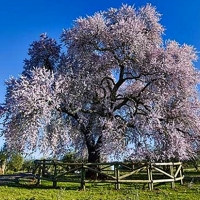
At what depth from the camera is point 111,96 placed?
27.7m

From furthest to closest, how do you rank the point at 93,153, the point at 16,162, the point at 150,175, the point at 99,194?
the point at 16,162 → the point at 93,153 → the point at 150,175 → the point at 99,194

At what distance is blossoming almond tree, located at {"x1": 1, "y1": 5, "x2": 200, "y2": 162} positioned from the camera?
23234 mm

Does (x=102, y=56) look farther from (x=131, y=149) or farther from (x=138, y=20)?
(x=131, y=149)

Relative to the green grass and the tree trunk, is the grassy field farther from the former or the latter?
the tree trunk

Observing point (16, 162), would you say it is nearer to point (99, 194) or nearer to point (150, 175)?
point (150, 175)

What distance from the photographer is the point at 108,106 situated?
2642 cm

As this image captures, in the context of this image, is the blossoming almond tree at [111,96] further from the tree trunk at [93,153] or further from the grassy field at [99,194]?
the grassy field at [99,194]

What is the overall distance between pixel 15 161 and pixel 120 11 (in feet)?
147

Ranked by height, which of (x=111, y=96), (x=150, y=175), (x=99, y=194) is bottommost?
(x=99, y=194)

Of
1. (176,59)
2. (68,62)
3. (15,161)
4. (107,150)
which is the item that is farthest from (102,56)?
(15,161)

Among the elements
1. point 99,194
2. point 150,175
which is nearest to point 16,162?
point 150,175

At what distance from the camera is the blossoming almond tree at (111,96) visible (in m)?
23.2

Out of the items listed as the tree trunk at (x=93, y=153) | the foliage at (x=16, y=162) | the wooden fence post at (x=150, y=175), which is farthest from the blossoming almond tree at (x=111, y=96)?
the foliage at (x=16, y=162)

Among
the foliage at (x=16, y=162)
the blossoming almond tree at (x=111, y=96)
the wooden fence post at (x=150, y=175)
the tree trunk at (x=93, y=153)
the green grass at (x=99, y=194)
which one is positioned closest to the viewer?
the green grass at (x=99, y=194)
